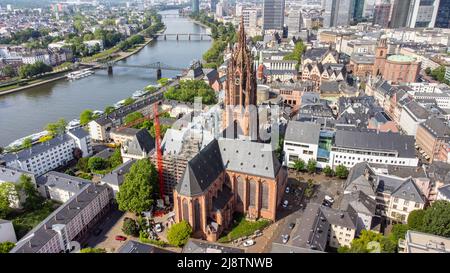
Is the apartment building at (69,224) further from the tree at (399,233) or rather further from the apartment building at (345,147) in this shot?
the tree at (399,233)

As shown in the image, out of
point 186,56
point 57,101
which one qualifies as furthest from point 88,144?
point 186,56

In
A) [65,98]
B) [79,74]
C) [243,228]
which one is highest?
[79,74]

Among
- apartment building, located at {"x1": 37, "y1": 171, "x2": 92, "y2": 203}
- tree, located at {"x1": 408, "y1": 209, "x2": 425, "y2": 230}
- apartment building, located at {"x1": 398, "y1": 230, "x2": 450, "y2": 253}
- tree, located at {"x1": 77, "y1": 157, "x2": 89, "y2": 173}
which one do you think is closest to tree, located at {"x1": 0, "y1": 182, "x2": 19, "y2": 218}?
apartment building, located at {"x1": 37, "y1": 171, "x2": 92, "y2": 203}

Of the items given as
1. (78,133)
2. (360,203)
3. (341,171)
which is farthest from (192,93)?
(360,203)

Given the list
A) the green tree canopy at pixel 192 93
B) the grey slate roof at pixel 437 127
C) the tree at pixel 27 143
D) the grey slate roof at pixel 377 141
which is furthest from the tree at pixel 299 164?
the tree at pixel 27 143

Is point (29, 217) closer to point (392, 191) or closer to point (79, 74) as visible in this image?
point (392, 191)

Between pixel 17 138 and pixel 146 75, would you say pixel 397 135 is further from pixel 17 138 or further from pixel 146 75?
pixel 146 75
